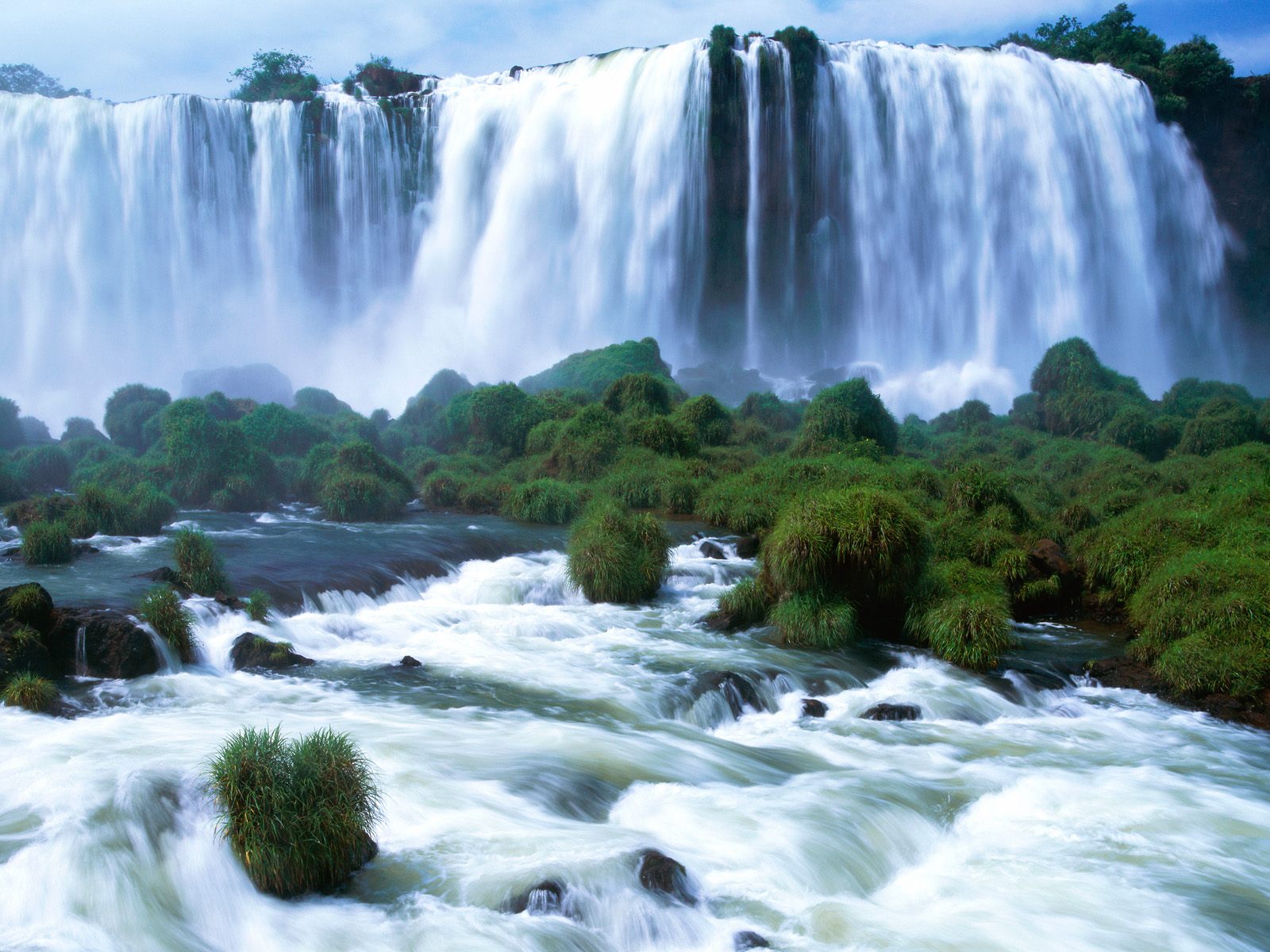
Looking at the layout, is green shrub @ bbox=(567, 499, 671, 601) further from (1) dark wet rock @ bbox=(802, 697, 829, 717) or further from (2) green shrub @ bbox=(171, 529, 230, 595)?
(2) green shrub @ bbox=(171, 529, 230, 595)

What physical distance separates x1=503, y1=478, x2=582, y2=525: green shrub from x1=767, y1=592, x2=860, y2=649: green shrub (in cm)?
795

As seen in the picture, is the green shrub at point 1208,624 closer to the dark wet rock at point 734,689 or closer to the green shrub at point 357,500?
the dark wet rock at point 734,689

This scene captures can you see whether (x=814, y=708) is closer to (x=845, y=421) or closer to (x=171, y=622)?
(x=171, y=622)

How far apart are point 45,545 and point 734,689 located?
9991mm

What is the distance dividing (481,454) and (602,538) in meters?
10.6

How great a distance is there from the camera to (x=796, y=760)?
805cm

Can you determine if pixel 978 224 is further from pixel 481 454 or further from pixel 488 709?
pixel 488 709

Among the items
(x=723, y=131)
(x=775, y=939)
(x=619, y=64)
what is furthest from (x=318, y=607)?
(x=619, y=64)

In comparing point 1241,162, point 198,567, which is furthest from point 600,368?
point 1241,162

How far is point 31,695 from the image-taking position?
26.3 ft

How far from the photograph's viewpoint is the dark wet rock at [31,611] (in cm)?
895

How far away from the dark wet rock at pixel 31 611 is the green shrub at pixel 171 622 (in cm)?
87

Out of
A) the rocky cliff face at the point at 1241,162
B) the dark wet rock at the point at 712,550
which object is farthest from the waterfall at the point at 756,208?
the dark wet rock at the point at 712,550

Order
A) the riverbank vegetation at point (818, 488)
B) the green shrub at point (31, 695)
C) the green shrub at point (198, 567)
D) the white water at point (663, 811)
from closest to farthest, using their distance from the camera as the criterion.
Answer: the white water at point (663, 811)
the green shrub at point (31, 695)
the riverbank vegetation at point (818, 488)
the green shrub at point (198, 567)
